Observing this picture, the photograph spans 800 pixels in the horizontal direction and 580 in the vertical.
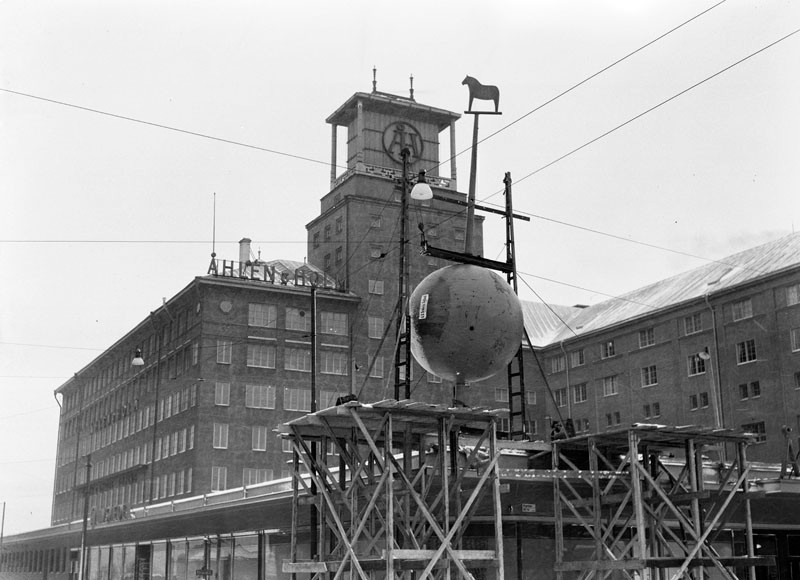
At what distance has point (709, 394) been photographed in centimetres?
7406

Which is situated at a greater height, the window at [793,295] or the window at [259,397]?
the window at [793,295]

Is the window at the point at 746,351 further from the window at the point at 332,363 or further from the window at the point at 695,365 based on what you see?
the window at the point at 332,363

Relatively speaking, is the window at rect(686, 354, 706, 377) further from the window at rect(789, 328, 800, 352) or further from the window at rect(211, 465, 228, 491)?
Result: the window at rect(211, 465, 228, 491)

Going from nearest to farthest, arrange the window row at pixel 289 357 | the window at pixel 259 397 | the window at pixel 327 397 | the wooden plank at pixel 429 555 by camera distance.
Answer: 1. the wooden plank at pixel 429 555
2. the window at pixel 259 397
3. the window row at pixel 289 357
4. the window at pixel 327 397

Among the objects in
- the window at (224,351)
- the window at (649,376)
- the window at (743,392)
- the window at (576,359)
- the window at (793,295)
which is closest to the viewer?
the window at (793,295)

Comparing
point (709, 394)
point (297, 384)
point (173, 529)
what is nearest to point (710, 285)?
point (709, 394)

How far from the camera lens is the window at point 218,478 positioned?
7569cm

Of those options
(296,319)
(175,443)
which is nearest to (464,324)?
(296,319)

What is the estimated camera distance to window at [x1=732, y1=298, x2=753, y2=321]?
72250 mm

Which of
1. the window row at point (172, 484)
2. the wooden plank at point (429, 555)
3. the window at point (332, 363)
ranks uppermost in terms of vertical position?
the window at point (332, 363)

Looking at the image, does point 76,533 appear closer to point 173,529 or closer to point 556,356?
point 173,529

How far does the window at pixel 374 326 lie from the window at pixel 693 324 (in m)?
24.7

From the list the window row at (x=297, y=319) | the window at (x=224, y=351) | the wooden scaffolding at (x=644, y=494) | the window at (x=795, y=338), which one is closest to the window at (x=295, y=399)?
the window row at (x=297, y=319)

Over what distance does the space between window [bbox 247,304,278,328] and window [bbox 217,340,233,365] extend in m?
2.46
